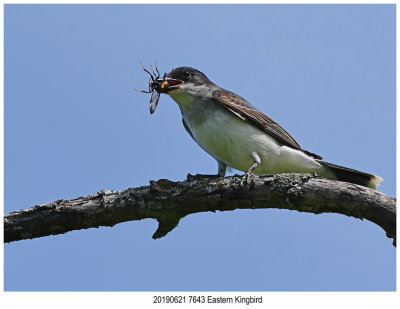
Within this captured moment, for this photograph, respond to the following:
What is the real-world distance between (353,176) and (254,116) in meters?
1.66

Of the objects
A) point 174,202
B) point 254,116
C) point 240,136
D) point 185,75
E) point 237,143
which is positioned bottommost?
point 174,202

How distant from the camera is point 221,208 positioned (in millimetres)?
5934

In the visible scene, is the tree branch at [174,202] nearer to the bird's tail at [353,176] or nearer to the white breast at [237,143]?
the white breast at [237,143]

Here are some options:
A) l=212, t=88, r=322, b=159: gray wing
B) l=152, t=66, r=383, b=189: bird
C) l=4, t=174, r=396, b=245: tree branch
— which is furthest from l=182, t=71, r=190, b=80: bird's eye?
l=4, t=174, r=396, b=245: tree branch

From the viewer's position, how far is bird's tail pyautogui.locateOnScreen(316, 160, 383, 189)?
7371mm

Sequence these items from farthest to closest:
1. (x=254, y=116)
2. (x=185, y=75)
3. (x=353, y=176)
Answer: (x=185, y=75)
(x=254, y=116)
(x=353, y=176)

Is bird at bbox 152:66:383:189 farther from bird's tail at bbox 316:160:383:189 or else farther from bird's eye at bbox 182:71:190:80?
bird's eye at bbox 182:71:190:80

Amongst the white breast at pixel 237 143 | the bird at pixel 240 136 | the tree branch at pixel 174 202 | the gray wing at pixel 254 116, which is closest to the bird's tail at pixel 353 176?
the bird at pixel 240 136

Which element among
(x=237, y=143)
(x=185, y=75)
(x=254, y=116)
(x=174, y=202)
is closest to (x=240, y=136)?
(x=237, y=143)

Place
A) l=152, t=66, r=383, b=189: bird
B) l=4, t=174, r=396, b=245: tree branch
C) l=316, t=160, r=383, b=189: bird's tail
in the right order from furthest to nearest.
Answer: l=152, t=66, r=383, b=189: bird, l=316, t=160, r=383, b=189: bird's tail, l=4, t=174, r=396, b=245: tree branch

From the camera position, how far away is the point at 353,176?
771 cm

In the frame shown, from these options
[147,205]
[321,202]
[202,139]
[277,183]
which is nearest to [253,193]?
[277,183]

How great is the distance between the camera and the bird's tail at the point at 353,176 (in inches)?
290

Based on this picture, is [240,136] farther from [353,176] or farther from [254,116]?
[353,176]
